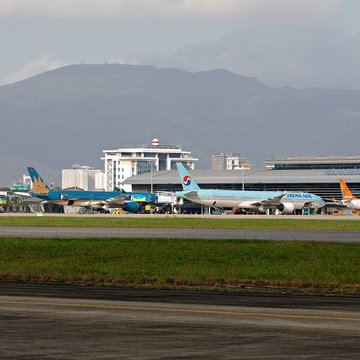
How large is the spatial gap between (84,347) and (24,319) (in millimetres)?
4867

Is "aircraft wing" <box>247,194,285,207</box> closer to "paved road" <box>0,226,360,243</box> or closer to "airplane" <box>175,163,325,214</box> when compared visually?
"airplane" <box>175,163,325,214</box>

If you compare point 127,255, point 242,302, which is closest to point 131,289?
point 242,302

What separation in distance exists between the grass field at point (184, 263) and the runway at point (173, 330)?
8283 millimetres

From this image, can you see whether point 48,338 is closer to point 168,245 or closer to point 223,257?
point 223,257

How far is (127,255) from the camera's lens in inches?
2117

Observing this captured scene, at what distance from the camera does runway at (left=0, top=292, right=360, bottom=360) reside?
2088cm

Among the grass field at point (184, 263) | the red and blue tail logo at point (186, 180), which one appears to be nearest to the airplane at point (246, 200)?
the red and blue tail logo at point (186, 180)

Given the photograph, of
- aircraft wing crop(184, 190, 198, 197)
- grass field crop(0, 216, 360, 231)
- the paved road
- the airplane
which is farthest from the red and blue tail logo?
the paved road

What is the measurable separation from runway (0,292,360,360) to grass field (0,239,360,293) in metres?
8.28

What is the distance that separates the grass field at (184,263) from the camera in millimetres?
39594

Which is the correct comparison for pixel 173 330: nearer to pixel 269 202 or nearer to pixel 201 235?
pixel 201 235

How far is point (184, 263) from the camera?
4825cm

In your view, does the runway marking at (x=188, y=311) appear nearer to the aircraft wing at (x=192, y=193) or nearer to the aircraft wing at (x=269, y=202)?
the aircraft wing at (x=269, y=202)

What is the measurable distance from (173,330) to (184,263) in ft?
79.2
